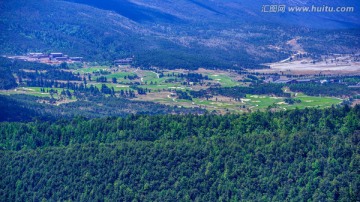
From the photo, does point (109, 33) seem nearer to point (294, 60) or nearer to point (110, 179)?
point (294, 60)

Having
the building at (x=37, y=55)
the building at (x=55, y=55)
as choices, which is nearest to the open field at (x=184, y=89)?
the building at (x=55, y=55)

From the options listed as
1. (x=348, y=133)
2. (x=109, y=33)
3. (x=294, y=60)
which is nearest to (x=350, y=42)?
(x=294, y=60)

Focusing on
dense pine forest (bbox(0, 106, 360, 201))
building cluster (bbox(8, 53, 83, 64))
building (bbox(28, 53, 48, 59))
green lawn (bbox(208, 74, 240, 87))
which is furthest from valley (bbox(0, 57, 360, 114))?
dense pine forest (bbox(0, 106, 360, 201))

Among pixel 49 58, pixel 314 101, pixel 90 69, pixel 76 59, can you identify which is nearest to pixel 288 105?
pixel 314 101

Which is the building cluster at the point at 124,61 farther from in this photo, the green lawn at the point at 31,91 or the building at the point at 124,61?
the green lawn at the point at 31,91

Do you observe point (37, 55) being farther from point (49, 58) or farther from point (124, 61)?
point (124, 61)
